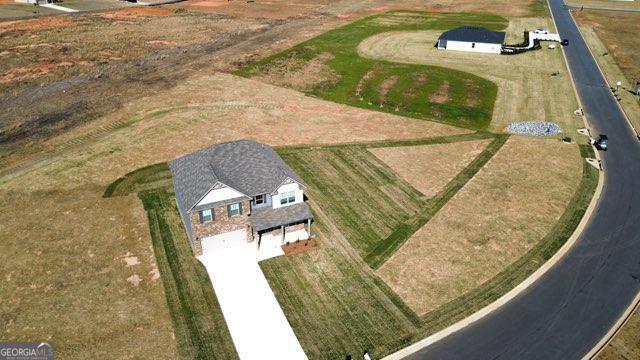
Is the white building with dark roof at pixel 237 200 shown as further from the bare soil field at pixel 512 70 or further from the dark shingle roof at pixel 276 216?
the bare soil field at pixel 512 70

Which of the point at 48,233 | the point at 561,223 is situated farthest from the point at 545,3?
the point at 48,233

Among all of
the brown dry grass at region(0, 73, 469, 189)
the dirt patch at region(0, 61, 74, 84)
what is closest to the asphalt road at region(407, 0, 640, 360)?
the brown dry grass at region(0, 73, 469, 189)

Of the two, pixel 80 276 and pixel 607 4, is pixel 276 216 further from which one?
pixel 607 4

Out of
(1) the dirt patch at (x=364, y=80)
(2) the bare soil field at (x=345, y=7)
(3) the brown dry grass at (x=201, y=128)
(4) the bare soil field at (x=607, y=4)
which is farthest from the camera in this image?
(4) the bare soil field at (x=607, y=4)

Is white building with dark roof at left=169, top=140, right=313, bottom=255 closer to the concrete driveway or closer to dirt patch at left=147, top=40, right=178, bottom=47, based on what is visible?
the concrete driveway

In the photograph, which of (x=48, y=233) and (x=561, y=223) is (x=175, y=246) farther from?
(x=561, y=223)

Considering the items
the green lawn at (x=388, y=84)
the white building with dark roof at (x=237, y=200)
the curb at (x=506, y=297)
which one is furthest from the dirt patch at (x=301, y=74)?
the curb at (x=506, y=297)

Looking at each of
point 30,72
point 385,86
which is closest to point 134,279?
point 385,86
